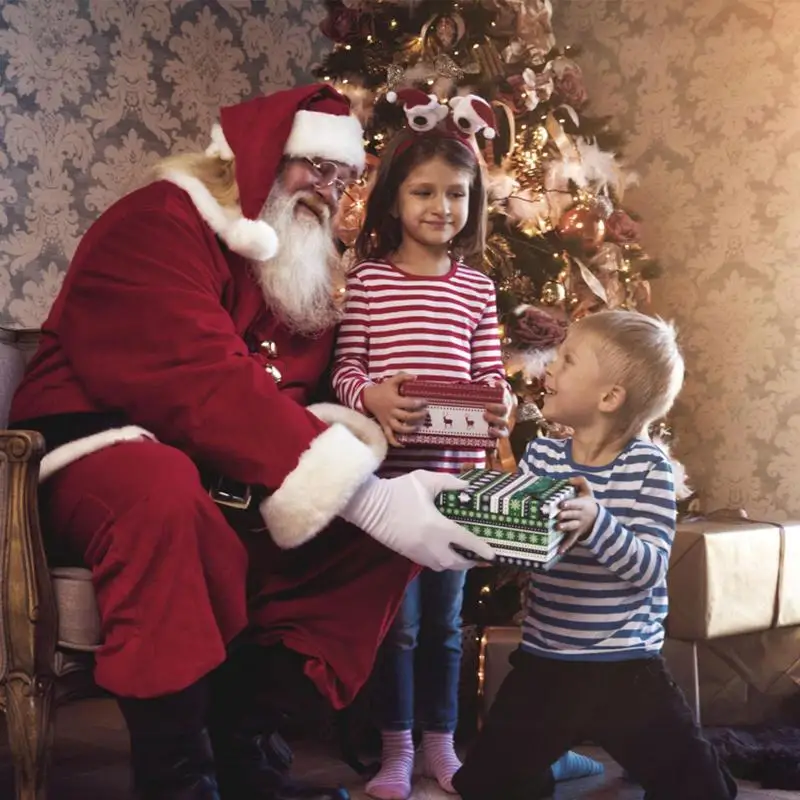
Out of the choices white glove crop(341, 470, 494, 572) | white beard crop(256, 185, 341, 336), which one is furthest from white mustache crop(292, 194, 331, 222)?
white glove crop(341, 470, 494, 572)

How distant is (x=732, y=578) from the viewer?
8.89 ft

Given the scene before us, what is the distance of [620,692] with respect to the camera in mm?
1860

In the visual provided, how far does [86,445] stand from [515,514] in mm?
778

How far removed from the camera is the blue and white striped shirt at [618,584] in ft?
6.18

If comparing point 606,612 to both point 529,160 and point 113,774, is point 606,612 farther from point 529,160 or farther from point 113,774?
point 529,160

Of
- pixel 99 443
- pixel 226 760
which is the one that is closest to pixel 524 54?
pixel 99 443

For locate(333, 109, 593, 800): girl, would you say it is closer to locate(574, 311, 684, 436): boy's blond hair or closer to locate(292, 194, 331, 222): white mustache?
locate(292, 194, 331, 222): white mustache

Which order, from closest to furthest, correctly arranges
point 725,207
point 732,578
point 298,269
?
point 298,269 → point 732,578 → point 725,207

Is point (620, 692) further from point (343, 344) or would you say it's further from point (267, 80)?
point (267, 80)

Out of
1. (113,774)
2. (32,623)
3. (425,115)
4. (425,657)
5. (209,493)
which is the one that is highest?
(425,115)

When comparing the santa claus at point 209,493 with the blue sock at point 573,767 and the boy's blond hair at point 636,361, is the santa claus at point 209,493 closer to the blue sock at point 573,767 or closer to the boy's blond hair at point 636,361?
the boy's blond hair at point 636,361

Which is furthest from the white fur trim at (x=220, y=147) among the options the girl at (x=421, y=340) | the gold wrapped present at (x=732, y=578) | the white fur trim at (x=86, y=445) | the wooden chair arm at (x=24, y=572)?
the gold wrapped present at (x=732, y=578)

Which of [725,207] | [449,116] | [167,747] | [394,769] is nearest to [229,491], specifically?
[167,747]

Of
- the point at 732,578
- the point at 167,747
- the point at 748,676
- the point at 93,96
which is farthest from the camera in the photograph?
the point at 93,96
